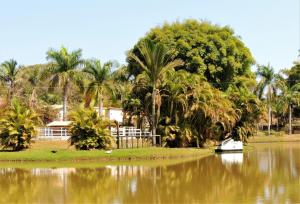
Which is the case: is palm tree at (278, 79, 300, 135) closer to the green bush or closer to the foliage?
the green bush

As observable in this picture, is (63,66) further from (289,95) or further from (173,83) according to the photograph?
(289,95)

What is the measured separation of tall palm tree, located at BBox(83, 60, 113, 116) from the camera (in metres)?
40.2

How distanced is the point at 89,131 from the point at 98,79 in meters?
14.5

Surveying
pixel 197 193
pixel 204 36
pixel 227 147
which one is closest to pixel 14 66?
pixel 204 36

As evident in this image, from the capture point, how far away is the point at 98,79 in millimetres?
40562

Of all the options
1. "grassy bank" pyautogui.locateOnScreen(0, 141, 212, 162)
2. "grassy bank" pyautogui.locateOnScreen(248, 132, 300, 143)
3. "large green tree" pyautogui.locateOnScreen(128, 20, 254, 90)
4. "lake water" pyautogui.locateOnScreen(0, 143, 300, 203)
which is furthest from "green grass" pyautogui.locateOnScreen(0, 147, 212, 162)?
"grassy bank" pyautogui.locateOnScreen(248, 132, 300, 143)

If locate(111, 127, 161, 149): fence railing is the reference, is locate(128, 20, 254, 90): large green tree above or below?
above

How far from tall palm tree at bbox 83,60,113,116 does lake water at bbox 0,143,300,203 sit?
19469 millimetres

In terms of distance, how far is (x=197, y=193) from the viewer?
13.0 m

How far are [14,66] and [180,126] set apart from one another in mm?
19891

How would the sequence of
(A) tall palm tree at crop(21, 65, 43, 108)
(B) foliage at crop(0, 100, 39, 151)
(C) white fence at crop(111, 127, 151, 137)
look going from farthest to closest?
(A) tall palm tree at crop(21, 65, 43, 108), (C) white fence at crop(111, 127, 151, 137), (B) foliage at crop(0, 100, 39, 151)

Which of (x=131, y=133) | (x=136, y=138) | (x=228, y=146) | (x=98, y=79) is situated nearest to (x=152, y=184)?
(x=131, y=133)

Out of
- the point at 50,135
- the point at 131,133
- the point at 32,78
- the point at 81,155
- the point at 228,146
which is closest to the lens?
the point at 81,155

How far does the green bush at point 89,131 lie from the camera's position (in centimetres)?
2652
